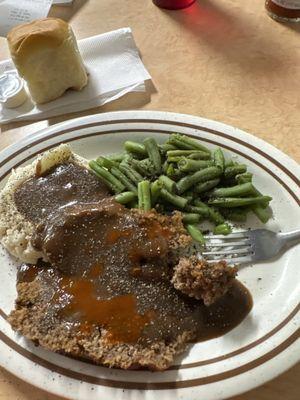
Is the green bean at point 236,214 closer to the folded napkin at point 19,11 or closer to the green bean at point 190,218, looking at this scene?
the green bean at point 190,218

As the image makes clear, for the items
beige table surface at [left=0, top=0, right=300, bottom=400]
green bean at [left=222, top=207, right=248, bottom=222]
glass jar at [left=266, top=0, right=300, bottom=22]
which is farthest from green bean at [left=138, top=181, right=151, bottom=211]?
glass jar at [left=266, top=0, right=300, bottom=22]

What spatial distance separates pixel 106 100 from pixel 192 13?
3.19ft

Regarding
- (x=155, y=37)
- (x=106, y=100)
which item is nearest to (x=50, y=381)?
(x=106, y=100)

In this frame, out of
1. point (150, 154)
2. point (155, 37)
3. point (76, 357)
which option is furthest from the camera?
point (155, 37)

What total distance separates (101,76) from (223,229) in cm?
131

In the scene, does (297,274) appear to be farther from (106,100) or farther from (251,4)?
(251,4)

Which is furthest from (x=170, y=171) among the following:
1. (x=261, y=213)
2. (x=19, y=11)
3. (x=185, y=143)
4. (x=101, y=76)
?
(x=19, y=11)

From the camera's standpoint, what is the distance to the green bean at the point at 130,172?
6.83 feet

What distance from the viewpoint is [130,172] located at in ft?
6.90

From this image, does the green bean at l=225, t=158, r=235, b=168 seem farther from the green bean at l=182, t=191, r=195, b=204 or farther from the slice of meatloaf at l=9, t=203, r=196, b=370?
the slice of meatloaf at l=9, t=203, r=196, b=370

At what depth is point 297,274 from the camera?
5.87 ft

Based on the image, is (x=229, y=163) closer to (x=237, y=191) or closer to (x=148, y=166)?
(x=237, y=191)

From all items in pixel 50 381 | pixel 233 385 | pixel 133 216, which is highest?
pixel 133 216

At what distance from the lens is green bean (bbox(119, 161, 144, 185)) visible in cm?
208
